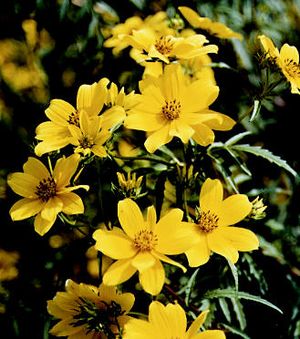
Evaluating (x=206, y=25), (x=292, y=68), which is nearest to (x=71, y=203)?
(x=292, y=68)

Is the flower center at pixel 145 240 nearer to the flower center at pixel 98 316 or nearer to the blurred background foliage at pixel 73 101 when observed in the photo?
the flower center at pixel 98 316

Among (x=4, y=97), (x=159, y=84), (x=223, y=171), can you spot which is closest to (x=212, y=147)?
(x=223, y=171)

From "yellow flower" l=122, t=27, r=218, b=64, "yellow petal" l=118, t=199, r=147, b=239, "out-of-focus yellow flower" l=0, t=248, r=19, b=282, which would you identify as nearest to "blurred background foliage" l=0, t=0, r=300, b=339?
"out-of-focus yellow flower" l=0, t=248, r=19, b=282

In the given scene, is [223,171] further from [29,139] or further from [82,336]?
[29,139]

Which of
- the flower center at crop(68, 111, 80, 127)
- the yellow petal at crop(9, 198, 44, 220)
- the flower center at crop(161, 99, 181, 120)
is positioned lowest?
the yellow petal at crop(9, 198, 44, 220)

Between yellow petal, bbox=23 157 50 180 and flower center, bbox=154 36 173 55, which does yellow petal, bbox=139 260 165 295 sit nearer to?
yellow petal, bbox=23 157 50 180
